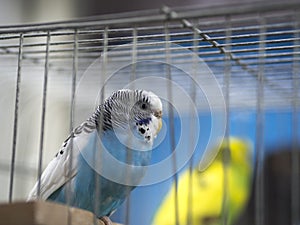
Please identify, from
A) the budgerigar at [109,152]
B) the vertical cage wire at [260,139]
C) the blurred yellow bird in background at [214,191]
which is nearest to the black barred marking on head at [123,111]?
the budgerigar at [109,152]

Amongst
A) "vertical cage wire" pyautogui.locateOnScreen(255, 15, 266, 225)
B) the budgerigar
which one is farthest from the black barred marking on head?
"vertical cage wire" pyautogui.locateOnScreen(255, 15, 266, 225)

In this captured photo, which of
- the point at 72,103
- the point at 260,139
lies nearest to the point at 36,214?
the point at 72,103

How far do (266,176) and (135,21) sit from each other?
1.15m

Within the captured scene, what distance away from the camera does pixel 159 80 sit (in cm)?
141

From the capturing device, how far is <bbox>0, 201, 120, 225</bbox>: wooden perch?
0.71m

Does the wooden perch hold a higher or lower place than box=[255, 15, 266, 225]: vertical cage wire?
lower

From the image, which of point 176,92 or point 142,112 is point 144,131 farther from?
point 176,92

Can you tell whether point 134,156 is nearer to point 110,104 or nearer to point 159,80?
point 110,104

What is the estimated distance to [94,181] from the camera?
0.99 m

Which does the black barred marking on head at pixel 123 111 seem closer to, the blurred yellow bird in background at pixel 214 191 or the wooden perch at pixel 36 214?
the wooden perch at pixel 36 214

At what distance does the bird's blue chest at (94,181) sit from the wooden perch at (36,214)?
0.22 metres

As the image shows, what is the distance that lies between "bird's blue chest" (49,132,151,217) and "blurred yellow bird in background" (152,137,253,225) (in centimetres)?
Result: 70

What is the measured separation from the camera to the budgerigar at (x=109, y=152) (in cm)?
99

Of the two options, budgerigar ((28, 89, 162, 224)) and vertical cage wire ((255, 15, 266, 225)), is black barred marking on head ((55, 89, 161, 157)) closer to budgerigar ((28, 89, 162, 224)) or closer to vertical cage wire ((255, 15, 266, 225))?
budgerigar ((28, 89, 162, 224))
